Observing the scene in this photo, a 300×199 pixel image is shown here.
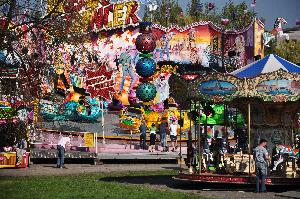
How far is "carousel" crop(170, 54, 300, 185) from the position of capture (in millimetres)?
20953

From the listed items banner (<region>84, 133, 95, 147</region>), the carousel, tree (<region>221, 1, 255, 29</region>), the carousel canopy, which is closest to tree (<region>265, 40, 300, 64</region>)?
tree (<region>221, 1, 255, 29</region>)

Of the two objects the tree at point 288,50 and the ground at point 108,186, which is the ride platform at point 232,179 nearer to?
the ground at point 108,186

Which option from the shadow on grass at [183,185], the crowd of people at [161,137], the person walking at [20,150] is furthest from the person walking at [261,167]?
the crowd of people at [161,137]

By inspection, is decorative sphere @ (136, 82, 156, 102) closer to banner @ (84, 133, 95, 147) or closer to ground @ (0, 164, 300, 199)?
banner @ (84, 133, 95, 147)

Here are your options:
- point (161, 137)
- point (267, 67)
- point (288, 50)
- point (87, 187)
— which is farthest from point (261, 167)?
point (288, 50)

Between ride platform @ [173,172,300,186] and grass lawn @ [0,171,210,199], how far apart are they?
1.36 meters

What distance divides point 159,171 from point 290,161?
6974 millimetres

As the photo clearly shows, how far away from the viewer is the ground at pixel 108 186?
61.6 ft

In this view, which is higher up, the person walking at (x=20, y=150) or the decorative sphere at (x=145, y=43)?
the decorative sphere at (x=145, y=43)

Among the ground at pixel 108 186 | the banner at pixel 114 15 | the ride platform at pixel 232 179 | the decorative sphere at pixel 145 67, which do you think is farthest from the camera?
the banner at pixel 114 15

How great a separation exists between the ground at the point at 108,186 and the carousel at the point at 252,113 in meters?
0.73

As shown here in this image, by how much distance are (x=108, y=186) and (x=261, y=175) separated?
187 inches

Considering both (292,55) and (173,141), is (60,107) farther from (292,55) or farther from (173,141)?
(292,55)

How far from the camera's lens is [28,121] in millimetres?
33219
